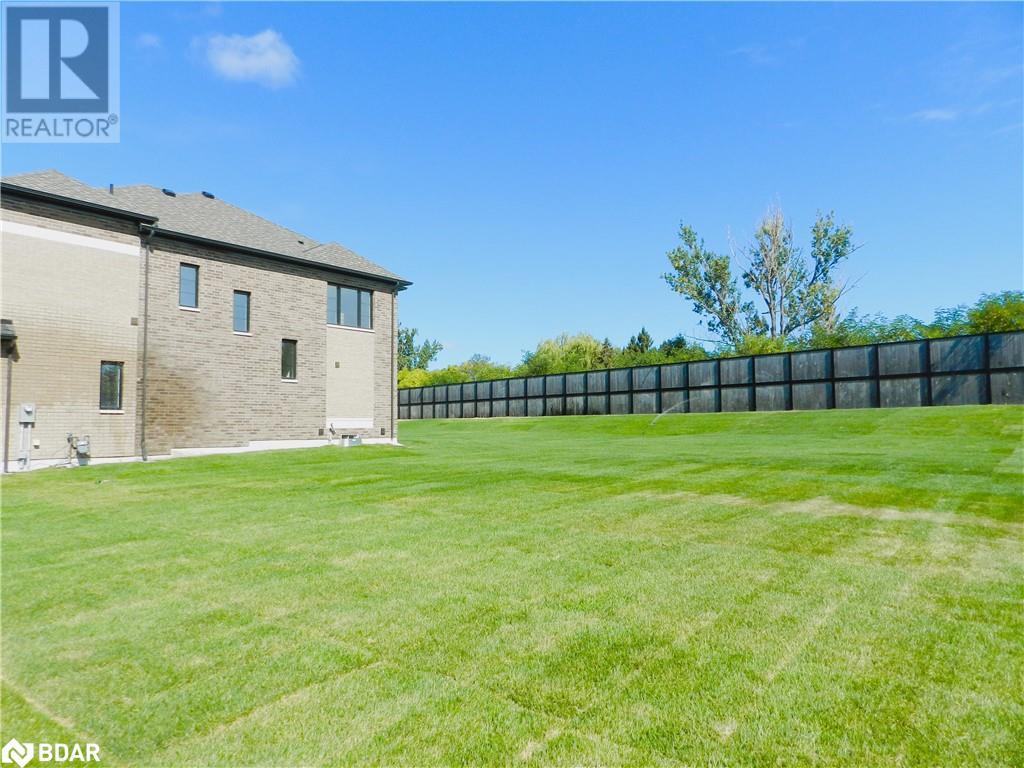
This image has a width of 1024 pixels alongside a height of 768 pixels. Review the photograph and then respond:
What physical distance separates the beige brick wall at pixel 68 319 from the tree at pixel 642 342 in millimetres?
56582

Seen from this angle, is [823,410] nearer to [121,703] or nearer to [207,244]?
[207,244]

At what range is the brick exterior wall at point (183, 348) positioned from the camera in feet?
49.2

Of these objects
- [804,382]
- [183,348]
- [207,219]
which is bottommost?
[804,382]

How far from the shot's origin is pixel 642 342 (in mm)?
68250

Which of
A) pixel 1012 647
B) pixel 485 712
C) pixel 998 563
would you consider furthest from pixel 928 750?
pixel 998 563

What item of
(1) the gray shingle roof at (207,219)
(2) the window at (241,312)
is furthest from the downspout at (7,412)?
(2) the window at (241,312)

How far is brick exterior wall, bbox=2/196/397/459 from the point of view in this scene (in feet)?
49.2

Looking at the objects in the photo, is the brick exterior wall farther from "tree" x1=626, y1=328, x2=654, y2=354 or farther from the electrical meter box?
"tree" x1=626, y1=328, x2=654, y2=354

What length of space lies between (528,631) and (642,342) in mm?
67220

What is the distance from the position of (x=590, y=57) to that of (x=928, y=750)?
1670cm

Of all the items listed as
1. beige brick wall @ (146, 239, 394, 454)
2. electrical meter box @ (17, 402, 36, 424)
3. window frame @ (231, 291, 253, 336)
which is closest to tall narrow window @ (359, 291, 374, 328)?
beige brick wall @ (146, 239, 394, 454)

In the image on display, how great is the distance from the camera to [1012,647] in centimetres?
307

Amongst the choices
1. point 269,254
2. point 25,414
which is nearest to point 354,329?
point 269,254

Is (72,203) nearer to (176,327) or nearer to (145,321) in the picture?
(145,321)
